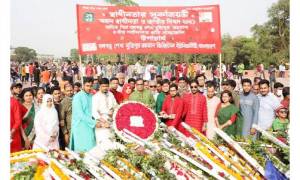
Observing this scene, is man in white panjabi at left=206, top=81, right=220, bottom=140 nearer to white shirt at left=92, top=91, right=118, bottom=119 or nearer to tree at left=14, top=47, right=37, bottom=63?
white shirt at left=92, top=91, right=118, bottom=119

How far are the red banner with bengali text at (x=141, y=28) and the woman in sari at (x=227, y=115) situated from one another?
84 centimetres

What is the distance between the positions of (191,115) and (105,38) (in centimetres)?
130

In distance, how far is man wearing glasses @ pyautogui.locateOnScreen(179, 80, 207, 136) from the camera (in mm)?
5090

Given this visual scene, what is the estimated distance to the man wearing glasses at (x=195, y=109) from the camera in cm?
509

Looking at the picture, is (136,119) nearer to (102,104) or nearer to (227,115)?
(102,104)

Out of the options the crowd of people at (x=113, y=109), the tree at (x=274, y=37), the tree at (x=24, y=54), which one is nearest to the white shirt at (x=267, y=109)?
the crowd of people at (x=113, y=109)

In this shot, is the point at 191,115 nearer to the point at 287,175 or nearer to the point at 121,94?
the point at 121,94

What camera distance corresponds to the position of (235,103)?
5.11 meters

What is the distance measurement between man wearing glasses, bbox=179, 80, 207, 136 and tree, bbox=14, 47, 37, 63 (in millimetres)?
2049

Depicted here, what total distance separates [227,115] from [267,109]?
46 cm

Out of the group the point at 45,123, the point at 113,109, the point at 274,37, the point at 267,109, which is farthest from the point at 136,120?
the point at 274,37

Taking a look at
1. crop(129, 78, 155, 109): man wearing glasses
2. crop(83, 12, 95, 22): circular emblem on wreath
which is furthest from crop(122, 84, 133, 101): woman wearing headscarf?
crop(83, 12, 95, 22): circular emblem on wreath

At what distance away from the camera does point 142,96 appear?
523 centimetres
